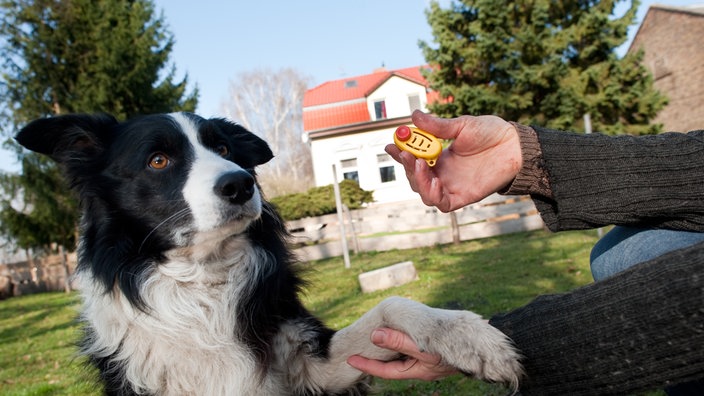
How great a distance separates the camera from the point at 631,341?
4.51 ft

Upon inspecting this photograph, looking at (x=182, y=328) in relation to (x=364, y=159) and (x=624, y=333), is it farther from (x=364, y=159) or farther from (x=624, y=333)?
(x=364, y=159)

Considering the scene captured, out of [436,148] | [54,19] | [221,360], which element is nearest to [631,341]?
[436,148]

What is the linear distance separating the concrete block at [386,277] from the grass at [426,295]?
7.8 inches

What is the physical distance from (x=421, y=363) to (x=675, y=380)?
0.88 meters

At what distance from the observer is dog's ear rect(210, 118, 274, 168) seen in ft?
10.7

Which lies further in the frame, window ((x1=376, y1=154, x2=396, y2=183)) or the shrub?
window ((x1=376, y1=154, x2=396, y2=183))

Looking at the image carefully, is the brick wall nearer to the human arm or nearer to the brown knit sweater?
the brown knit sweater

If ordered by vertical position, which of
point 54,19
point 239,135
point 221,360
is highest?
point 54,19

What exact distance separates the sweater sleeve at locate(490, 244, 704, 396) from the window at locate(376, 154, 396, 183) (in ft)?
98.9

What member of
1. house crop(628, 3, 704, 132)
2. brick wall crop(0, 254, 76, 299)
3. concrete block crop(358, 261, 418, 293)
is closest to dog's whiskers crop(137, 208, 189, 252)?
concrete block crop(358, 261, 418, 293)

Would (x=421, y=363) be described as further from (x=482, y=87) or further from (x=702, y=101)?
(x=702, y=101)

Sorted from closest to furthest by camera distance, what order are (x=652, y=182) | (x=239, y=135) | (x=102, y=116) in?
(x=652, y=182) → (x=102, y=116) → (x=239, y=135)

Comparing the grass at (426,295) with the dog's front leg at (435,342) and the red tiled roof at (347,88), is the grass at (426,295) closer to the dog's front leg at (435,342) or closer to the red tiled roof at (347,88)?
the dog's front leg at (435,342)

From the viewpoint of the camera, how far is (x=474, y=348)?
5.82ft
